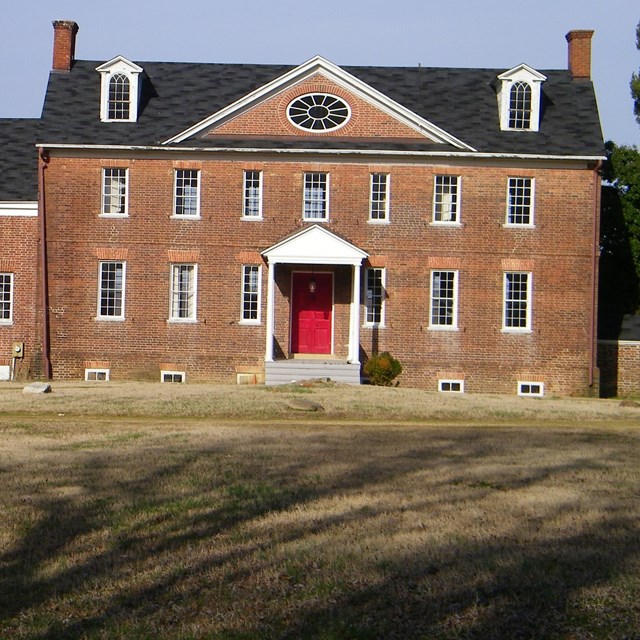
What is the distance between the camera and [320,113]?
3102 cm

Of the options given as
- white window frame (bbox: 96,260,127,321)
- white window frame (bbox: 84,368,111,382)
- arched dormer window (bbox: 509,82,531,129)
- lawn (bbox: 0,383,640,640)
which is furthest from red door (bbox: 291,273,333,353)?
lawn (bbox: 0,383,640,640)

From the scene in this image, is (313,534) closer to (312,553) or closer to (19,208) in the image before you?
(312,553)

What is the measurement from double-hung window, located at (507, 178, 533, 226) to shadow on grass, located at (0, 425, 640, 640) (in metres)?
17.9

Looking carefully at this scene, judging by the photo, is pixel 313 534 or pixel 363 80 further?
pixel 363 80

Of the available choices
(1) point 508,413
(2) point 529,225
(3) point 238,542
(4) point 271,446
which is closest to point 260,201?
(2) point 529,225

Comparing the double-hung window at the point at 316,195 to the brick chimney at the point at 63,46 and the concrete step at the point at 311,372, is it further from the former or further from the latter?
the brick chimney at the point at 63,46

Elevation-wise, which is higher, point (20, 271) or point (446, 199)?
point (446, 199)

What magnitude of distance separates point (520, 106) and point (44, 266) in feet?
48.5

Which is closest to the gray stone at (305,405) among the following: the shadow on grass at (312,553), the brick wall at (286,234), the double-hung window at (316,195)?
the shadow on grass at (312,553)

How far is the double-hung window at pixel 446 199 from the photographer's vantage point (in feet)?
101

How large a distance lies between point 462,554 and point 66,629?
10.8ft

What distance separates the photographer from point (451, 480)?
12.4 metres

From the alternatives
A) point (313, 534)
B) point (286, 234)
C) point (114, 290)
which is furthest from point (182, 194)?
point (313, 534)

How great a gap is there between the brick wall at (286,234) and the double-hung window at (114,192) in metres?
0.25
